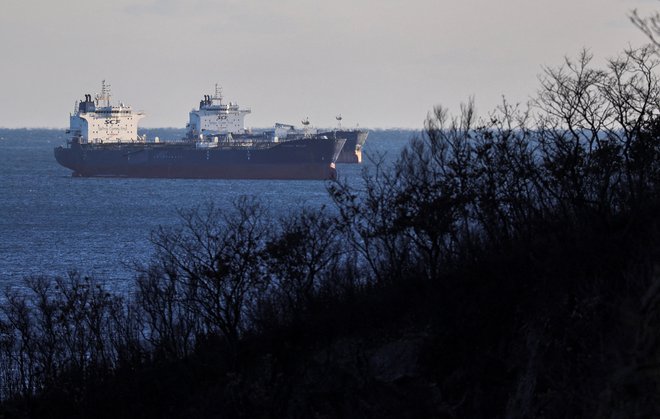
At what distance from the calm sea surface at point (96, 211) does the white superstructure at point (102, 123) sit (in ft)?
13.1

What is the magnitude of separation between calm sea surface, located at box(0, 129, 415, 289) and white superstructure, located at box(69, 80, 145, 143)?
3.98 m

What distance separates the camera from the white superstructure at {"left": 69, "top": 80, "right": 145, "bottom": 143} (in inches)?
3777

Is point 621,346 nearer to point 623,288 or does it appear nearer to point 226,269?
point 623,288

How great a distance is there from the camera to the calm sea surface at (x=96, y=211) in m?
38.8

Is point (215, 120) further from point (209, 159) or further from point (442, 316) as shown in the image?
point (442, 316)

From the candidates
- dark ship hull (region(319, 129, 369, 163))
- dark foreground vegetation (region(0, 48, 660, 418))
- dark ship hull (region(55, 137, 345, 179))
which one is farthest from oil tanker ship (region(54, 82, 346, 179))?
dark foreground vegetation (region(0, 48, 660, 418))

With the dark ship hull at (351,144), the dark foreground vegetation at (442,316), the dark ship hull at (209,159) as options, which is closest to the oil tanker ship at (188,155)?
the dark ship hull at (209,159)

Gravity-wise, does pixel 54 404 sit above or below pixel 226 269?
below

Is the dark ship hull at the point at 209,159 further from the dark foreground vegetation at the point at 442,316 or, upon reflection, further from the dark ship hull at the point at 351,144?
the dark foreground vegetation at the point at 442,316

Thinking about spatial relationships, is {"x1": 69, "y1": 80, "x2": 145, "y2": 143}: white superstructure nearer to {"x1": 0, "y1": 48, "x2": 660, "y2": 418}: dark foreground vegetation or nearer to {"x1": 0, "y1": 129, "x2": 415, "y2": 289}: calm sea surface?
{"x1": 0, "y1": 129, "x2": 415, "y2": 289}: calm sea surface

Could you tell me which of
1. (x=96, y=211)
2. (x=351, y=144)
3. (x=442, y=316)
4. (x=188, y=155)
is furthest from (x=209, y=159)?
(x=442, y=316)

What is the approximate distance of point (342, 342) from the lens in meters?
17.4

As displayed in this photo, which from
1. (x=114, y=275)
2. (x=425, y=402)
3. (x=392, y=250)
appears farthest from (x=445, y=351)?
(x=114, y=275)

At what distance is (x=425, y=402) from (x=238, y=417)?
3303 mm
